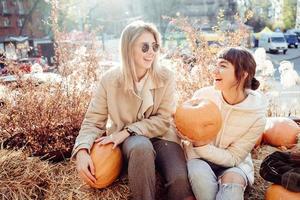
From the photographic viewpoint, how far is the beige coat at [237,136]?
8.36ft

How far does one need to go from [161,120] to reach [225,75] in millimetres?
564

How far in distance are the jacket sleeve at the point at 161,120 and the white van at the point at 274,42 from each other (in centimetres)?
3080

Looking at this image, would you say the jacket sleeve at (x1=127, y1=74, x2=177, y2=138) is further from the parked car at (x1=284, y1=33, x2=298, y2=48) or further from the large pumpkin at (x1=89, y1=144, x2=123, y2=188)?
the parked car at (x1=284, y1=33, x2=298, y2=48)

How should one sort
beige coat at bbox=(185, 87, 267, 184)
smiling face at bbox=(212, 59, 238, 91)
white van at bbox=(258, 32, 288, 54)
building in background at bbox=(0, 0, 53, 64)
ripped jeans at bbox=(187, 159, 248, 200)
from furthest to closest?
building in background at bbox=(0, 0, 53, 64) → white van at bbox=(258, 32, 288, 54) → smiling face at bbox=(212, 59, 238, 91) → beige coat at bbox=(185, 87, 267, 184) → ripped jeans at bbox=(187, 159, 248, 200)

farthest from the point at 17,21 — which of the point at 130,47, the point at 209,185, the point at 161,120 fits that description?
the point at 209,185

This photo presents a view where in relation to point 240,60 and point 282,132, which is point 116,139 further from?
point 282,132

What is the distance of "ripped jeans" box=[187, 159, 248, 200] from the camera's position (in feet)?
7.61

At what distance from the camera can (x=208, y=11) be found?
164 ft

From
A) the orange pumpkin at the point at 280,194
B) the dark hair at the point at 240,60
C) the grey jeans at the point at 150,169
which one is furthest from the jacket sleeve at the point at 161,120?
the orange pumpkin at the point at 280,194

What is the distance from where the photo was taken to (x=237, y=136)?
8.72 ft

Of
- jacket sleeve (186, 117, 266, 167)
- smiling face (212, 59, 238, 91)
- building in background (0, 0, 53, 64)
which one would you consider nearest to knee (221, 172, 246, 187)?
jacket sleeve (186, 117, 266, 167)

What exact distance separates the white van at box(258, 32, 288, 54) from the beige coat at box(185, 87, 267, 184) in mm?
30726

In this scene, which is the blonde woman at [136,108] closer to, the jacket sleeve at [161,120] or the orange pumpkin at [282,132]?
the jacket sleeve at [161,120]

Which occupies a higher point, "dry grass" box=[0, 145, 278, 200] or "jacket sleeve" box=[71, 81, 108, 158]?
"jacket sleeve" box=[71, 81, 108, 158]
